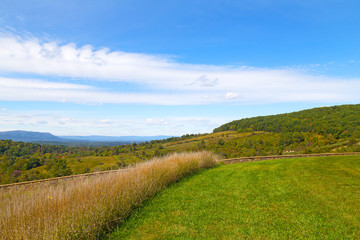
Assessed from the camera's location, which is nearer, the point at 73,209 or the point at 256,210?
the point at 73,209

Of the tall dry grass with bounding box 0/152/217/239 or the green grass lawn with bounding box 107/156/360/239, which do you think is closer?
the tall dry grass with bounding box 0/152/217/239

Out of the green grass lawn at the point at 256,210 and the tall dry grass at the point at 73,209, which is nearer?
the tall dry grass at the point at 73,209

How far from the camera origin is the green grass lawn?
141 inches

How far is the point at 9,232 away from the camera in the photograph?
2.73m

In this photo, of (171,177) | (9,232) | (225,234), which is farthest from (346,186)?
(9,232)

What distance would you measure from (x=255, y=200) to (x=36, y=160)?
30985 mm

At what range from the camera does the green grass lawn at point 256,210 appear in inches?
141

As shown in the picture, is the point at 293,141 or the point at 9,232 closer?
the point at 9,232

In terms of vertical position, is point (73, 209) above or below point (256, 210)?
above

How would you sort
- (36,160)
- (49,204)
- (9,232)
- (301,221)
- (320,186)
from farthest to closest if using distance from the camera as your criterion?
(36,160) < (320,186) < (301,221) < (49,204) < (9,232)

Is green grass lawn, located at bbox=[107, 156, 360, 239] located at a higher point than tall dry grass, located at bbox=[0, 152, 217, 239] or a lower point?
lower

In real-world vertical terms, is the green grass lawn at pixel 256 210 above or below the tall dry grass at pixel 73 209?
below

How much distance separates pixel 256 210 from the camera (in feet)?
14.9

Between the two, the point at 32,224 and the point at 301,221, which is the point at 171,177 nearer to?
the point at 301,221
